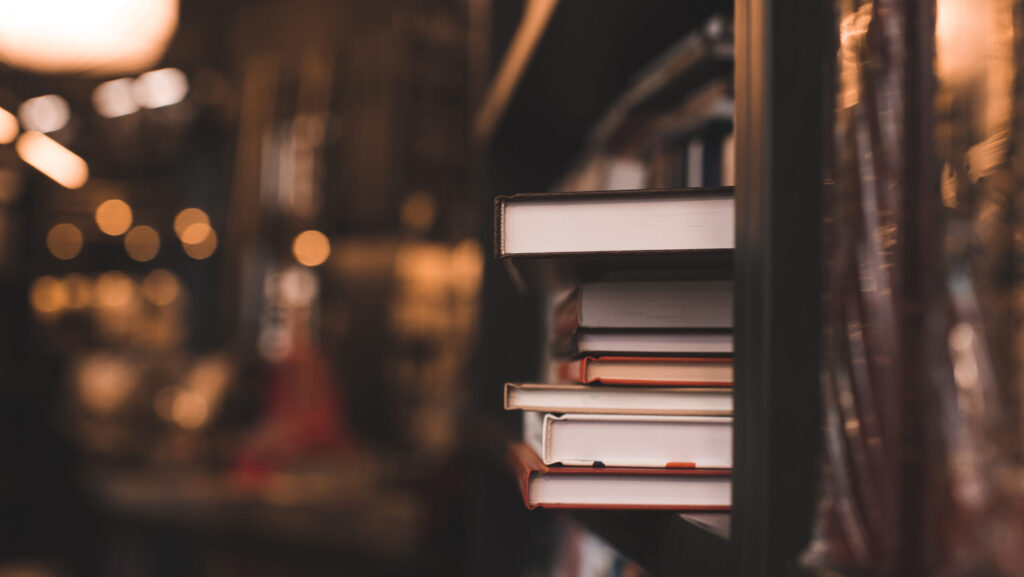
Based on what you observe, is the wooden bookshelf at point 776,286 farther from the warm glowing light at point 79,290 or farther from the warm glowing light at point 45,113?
the warm glowing light at point 79,290

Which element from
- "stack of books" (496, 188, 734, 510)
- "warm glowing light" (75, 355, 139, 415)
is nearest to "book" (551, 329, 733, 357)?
"stack of books" (496, 188, 734, 510)

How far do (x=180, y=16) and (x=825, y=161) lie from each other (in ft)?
12.9

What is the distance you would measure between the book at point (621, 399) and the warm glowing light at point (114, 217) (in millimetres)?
4410

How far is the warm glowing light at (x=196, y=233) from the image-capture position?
4.20 meters

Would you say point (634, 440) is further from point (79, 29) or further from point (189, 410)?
point (189, 410)

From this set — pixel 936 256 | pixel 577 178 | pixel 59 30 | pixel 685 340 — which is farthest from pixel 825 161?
pixel 59 30

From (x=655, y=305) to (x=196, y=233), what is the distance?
4.16 m

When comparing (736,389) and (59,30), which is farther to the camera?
(59,30)

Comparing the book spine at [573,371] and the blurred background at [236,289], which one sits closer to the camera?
the book spine at [573,371]

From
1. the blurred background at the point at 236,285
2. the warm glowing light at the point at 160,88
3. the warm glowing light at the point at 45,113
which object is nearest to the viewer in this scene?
the blurred background at the point at 236,285

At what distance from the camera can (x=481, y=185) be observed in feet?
3.58

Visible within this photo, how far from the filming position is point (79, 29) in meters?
2.04

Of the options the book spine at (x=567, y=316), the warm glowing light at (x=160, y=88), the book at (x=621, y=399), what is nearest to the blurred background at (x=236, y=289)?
the warm glowing light at (x=160, y=88)

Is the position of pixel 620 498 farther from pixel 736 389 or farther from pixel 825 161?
pixel 825 161
